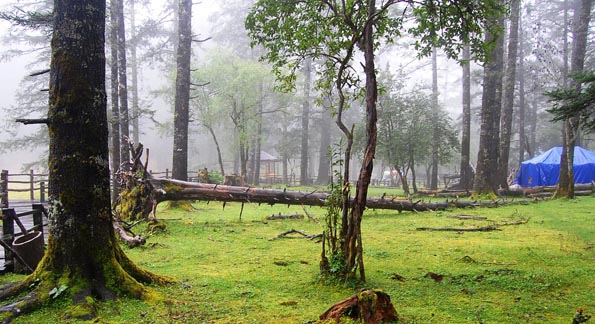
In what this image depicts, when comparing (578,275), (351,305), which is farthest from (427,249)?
(351,305)

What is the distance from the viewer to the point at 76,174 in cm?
414

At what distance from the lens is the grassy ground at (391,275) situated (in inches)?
159

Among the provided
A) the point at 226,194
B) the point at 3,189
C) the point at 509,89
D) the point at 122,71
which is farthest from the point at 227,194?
the point at 509,89

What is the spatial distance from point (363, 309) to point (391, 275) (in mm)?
2233

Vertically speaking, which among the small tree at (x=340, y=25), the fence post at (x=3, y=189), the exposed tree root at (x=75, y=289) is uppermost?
the small tree at (x=340, y=25)

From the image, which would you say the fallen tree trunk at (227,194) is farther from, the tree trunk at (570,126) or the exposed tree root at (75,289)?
the tree trunk at (570,126)

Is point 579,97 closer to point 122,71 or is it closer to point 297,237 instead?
point 297,237

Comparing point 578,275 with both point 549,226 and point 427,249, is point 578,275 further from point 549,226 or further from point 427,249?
point 549,226

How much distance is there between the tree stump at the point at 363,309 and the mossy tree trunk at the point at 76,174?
2.12 meters

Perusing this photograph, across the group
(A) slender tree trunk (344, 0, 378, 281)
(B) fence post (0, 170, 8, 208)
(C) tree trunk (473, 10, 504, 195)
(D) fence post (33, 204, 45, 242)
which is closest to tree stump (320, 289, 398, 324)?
(A) slender tree trunk (344, 0, 378, 281)

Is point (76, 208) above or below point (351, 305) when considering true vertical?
above

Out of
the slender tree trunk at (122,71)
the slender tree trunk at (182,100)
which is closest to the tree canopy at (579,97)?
the slender tree trunk at (182,100)

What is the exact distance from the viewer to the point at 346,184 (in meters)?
5.07

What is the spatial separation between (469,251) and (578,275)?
75.9 inches
